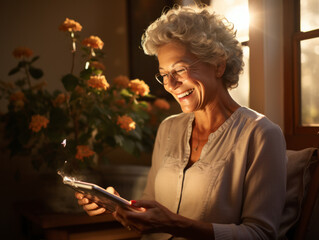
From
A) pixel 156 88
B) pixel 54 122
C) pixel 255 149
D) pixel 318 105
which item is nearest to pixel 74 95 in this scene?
pixel 54 122

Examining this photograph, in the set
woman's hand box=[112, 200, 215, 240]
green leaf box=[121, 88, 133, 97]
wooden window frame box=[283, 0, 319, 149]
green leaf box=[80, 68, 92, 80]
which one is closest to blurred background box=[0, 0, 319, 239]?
wooden window frame box=[283, 0, 319, 149]

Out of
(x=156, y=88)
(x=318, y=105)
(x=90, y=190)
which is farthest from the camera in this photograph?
(x=156, y=88)

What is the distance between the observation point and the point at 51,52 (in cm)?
252

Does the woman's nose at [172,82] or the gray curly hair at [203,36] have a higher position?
the gray curly hair at [203,36]

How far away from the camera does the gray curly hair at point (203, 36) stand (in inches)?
50.9

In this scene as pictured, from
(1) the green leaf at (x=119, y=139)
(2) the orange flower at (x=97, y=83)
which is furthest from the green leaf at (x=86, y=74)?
(1) the green leaf at (x=119, y=139)

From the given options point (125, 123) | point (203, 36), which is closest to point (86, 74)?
point (125, 123)

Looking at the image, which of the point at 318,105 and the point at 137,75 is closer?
the point at 318,105

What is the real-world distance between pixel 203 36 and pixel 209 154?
41cm

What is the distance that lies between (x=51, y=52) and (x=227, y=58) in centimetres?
154

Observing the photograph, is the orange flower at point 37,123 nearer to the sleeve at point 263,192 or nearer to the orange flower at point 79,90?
the orange flower at point 79,90

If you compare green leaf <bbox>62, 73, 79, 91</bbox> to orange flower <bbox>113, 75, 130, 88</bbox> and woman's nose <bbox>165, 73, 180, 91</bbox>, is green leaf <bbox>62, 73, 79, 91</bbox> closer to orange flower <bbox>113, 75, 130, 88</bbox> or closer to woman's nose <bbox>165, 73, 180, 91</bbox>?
orange flower <bbox>113, 75, 130, 88</bbox>

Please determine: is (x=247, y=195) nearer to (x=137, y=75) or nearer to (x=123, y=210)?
(x=123, y=210)

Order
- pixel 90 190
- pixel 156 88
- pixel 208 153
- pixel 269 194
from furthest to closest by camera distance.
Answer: pixel 156 88 → pixel 208 153 → pixel 269 194 → pixel 90 190
